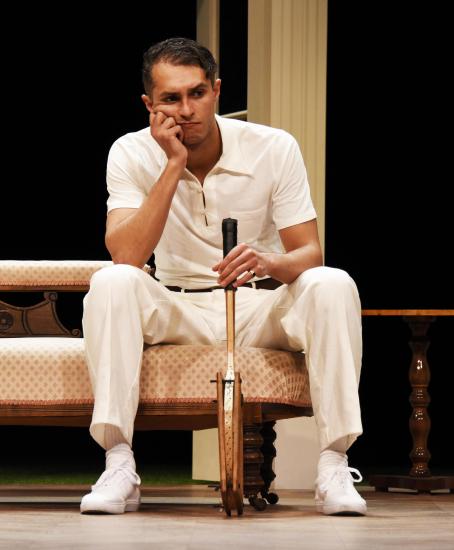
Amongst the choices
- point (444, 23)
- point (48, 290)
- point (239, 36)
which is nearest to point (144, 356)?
point (48, 290)

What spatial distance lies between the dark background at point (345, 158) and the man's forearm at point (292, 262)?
2.60 metres

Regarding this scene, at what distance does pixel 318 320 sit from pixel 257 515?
0.44 meters

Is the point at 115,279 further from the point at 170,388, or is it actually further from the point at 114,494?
the point at 114,494

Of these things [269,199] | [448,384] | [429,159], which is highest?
[429,159]

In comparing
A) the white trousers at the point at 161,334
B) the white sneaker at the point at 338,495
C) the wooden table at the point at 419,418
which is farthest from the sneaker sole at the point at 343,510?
the wooden table at the point at 419,418

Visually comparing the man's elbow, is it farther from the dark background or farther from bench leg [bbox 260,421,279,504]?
the dark background

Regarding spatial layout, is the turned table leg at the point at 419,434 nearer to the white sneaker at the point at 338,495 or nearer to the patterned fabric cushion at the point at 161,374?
the patterned fabric cushion at the point at 161,374

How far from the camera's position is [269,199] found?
2828 millimetres

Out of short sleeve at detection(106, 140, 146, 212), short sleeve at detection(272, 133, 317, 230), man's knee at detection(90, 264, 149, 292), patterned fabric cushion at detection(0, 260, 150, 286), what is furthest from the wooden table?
Result: man's knee at detection(90, 264, 149, 292)

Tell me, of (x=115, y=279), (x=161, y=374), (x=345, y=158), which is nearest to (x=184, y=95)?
(x=115, y=279)

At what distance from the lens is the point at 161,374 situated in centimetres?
254

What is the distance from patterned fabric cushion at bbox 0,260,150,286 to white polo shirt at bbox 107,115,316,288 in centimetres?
32

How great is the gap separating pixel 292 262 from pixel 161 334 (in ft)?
1.13

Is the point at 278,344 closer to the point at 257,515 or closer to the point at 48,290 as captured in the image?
the point at 257,515
